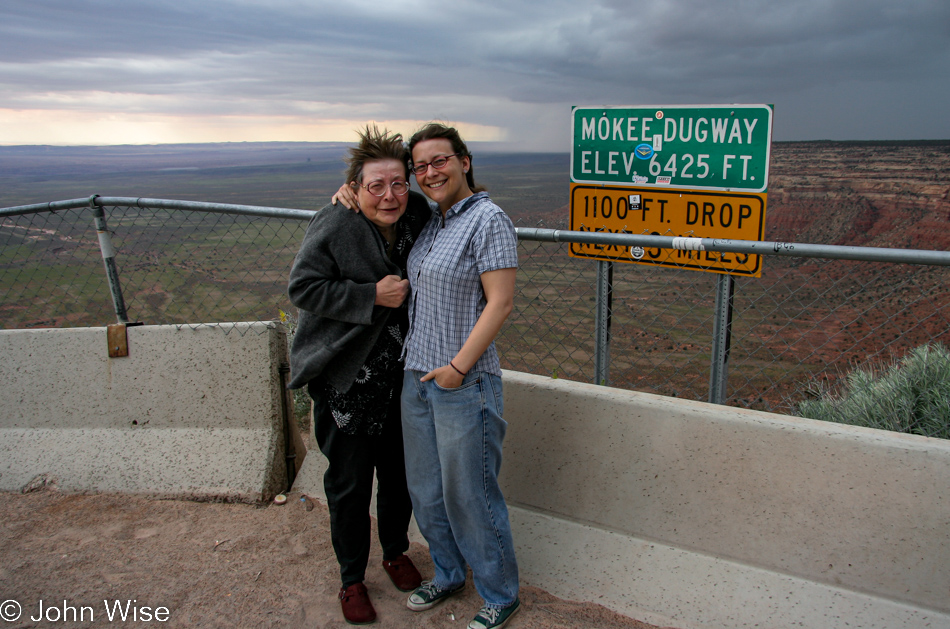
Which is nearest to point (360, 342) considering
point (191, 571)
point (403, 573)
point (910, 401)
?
point (403, 573)

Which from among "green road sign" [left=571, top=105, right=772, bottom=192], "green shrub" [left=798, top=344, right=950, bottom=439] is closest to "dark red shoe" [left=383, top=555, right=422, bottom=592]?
"green road sign" [left=571, top=105, right=772, bottom=192]

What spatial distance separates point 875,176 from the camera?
130 ft

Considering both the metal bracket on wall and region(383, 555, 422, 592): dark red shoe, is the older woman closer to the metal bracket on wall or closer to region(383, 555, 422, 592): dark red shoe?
region(383, 555, 422, 592): dark red shoe

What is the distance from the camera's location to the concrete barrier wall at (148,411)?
3.82 m

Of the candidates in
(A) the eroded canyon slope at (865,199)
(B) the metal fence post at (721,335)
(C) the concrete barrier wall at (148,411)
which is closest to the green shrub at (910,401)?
(B) the metal fence post at (721,335)

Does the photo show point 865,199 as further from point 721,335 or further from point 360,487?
point 360,487

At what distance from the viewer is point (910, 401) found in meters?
4.05

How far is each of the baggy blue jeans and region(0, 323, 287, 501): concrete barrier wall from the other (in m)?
1.44

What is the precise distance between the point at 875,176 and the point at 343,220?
45652 millimetres

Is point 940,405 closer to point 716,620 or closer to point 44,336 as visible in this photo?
point 716,620

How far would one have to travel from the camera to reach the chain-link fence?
11.5 feet

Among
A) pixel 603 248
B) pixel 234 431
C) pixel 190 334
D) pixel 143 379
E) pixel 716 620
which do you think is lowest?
pixel 716 620

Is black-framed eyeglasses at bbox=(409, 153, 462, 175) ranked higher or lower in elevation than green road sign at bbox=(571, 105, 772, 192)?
lower

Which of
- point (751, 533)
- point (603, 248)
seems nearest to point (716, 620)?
point (751, 533)
